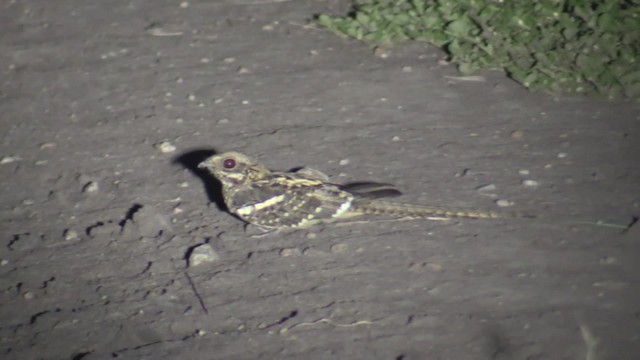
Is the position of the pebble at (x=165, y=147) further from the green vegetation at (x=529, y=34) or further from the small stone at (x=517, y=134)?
the small stone at (x=517, y=134)

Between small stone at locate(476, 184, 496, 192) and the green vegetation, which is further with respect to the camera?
the green vegetation

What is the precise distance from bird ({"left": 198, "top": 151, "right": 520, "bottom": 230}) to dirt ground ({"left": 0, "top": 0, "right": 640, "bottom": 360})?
84 mm

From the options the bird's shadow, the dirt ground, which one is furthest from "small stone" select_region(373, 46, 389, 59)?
the bird's shadow

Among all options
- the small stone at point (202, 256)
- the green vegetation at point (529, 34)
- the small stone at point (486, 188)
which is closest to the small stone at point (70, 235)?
the small stone at point (202, 256)

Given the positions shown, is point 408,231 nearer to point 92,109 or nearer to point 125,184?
point 125,184

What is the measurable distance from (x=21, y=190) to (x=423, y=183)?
2.36 metres

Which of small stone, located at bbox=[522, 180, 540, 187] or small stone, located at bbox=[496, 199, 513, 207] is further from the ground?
small stone, located at bbox=[522, 180, 540, 187]

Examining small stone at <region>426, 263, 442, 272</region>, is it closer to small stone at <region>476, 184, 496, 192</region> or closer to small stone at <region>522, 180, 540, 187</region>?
small stone at <region>476, 184, 496, 192</region>

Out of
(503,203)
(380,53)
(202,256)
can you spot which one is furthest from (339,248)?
(380,53)

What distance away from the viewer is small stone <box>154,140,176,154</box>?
559 centimetres

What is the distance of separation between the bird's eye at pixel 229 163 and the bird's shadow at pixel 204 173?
299 millimetres

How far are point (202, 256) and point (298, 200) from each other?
589 mm

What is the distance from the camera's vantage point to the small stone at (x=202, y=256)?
14.7 feet

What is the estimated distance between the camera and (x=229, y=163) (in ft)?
15.7
